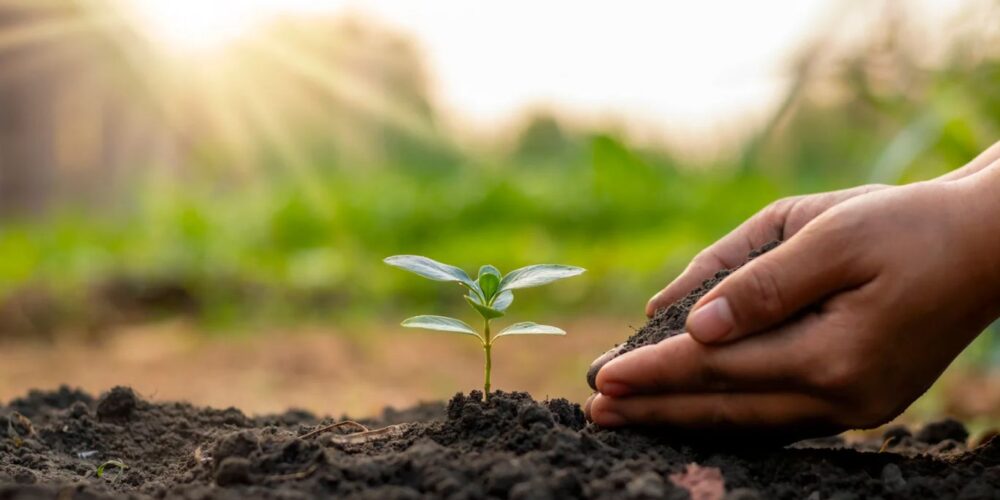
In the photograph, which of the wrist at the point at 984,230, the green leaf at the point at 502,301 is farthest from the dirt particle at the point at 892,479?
the green leaf at the point at 502,301

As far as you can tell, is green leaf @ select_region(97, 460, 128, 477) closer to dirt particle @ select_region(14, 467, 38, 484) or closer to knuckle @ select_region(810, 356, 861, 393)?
dirt particle @ select_region(14, 467, 38, 484)

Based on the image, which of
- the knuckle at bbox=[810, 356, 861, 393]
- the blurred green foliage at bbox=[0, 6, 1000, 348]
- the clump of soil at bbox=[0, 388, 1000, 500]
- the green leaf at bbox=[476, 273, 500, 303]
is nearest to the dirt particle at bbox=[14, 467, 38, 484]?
the clump of soil at bbox=[0, 388, 1000, 500]

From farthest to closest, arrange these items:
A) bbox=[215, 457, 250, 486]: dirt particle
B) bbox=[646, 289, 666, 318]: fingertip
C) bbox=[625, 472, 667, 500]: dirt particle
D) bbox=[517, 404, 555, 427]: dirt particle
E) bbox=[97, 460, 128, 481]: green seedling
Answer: bbox=[646, 289, 666, 318]: fingertip < bbox=[97, 460, 128, 481]: green seedling < bbox=[517, 404, 555, 427]: dirt particle < bbox=[215, 457, 250, 486]: dirt particle < bbox=[625, 472, 667, 500]: dirt particle

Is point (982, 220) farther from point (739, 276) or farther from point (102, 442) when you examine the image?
point (102, 442)

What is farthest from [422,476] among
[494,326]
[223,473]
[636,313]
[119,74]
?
[119,74]

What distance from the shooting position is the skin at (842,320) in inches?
44.5

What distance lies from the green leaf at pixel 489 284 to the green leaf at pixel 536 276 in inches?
0.4

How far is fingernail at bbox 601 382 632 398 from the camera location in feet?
4.10

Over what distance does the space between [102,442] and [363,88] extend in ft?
25.3

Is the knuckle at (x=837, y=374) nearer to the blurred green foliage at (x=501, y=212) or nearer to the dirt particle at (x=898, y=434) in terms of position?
the dirt particle at (x=898, y=434)

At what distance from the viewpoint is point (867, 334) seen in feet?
3.73

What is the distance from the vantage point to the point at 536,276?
136cm

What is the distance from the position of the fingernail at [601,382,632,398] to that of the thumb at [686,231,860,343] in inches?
5.5

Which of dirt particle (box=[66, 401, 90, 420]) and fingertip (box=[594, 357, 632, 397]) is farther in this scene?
dirt particle (box=[66, 401, 90, 420])
